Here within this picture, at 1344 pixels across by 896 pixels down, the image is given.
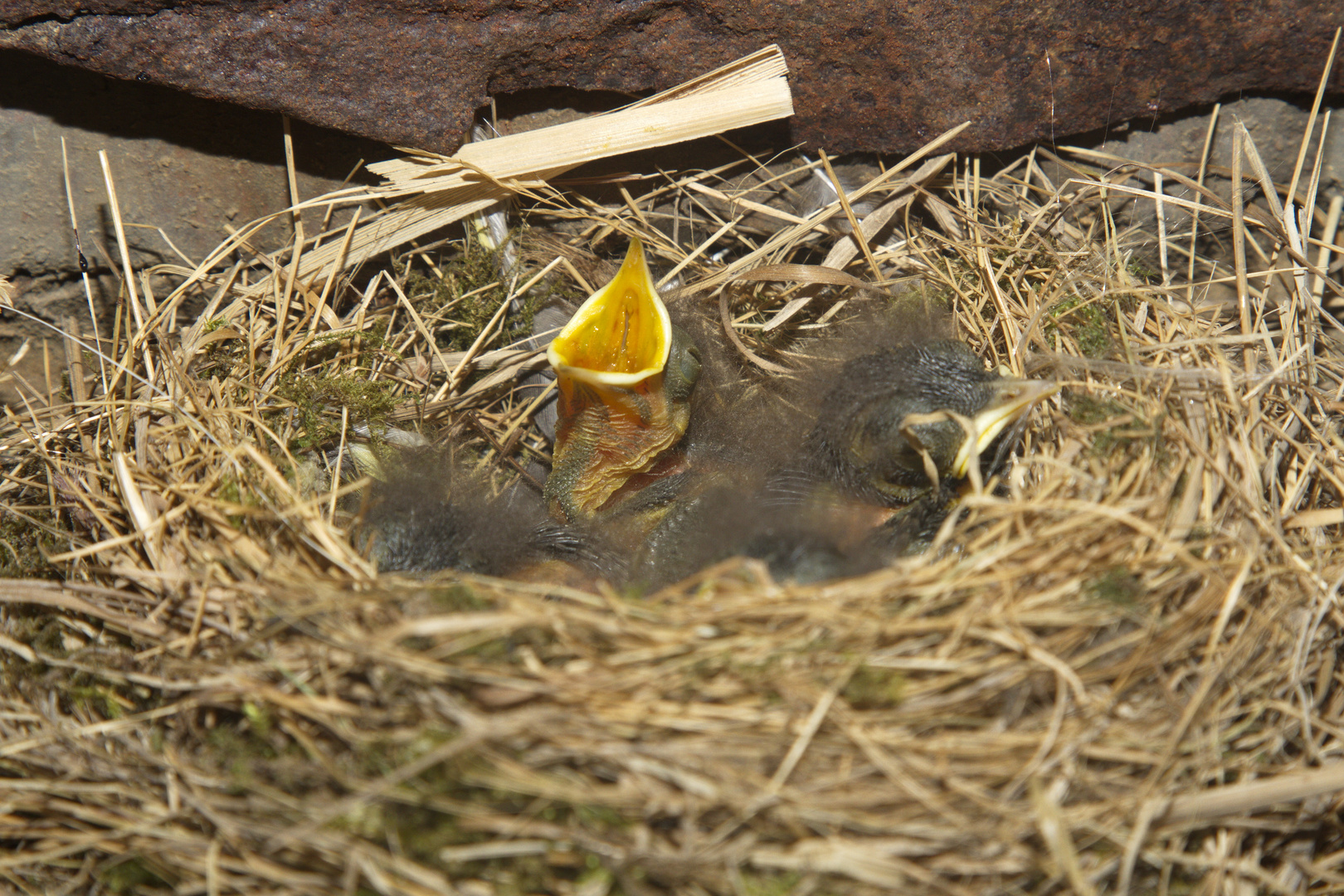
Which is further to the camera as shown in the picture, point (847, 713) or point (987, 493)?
point (987, 493)

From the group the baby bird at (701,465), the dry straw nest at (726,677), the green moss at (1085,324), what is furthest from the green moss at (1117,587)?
the green moss at (1085,324)

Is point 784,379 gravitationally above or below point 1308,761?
above

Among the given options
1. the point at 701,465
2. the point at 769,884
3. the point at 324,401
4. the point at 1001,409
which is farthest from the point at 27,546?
the point at 1001,409

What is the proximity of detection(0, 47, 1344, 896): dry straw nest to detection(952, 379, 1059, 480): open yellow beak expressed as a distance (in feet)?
0.28

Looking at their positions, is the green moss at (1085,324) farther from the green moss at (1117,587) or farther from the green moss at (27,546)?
the green moss at (27,546)

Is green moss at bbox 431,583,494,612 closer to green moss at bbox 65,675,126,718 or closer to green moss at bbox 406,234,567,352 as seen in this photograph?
green moss at bbox 65,675,126,718

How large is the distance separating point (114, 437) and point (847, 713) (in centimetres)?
110

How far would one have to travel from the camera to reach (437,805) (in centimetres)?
84

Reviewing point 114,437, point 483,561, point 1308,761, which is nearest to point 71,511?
point 114,437

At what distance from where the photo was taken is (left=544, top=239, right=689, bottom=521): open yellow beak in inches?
53.0

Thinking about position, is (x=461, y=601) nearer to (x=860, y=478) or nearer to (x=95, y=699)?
(x=95, y=699)

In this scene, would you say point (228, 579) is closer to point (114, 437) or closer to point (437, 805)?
point (114, 437)

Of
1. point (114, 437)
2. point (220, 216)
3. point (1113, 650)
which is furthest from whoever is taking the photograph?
point (220, 216)

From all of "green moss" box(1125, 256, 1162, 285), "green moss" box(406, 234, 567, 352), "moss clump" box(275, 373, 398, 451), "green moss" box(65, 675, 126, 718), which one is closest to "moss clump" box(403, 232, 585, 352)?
"green moss" box(406, 234, 567, 352)
